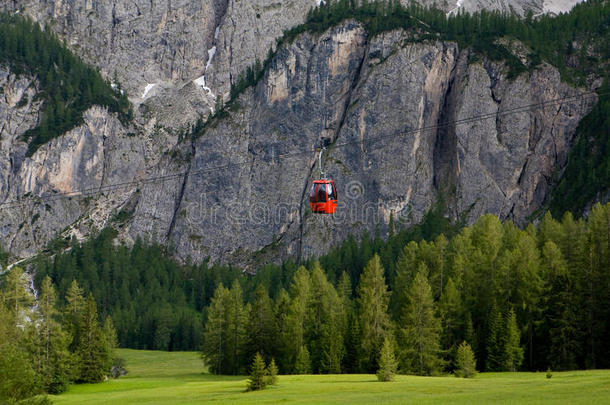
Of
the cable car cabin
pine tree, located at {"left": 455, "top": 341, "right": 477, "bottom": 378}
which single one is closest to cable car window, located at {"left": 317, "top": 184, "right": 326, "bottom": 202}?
the cable car cabin

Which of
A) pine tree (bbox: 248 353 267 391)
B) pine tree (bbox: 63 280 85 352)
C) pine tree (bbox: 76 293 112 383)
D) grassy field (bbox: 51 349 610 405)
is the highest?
pine tree (bbox: 63 280 85 352)

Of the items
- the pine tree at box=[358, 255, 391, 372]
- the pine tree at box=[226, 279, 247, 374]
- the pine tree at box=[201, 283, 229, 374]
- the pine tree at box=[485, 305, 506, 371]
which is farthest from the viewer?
the pine tree at box=[201, 283, 229, 374]

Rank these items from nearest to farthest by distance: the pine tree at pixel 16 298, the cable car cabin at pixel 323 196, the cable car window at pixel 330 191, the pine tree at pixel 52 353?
the pine tree at pixel 52 353, the cable car window at pixel 330 191, the cable car cabin at pixel 323 196, the pine tree at pixel 16 298

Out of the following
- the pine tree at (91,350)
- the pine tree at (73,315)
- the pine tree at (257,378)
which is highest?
the pine tree at (73,315)

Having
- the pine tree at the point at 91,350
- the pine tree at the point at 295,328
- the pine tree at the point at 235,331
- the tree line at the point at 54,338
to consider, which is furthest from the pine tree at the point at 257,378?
the pine tree at the point at 235,331

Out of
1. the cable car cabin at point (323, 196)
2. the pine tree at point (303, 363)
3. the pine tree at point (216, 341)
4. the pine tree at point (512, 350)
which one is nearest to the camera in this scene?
Answer: the pine tree at point (512, 350)

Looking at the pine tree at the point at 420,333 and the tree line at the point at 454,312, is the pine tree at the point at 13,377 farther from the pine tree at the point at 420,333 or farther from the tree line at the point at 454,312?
the pine tree at the point at 420,333

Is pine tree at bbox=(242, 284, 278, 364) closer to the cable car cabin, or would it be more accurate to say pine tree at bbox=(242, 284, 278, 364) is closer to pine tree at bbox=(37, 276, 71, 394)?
the cable car cabin
